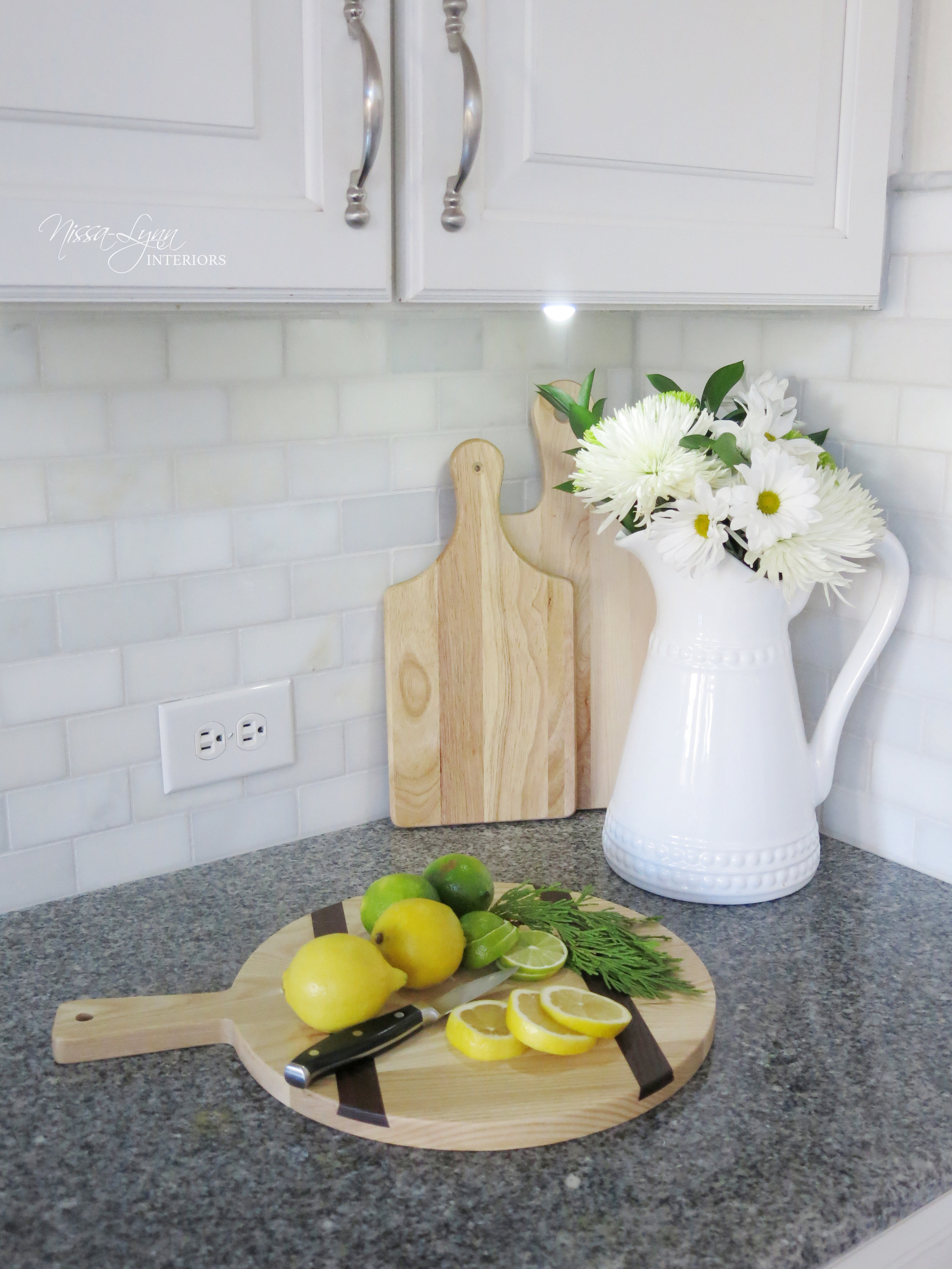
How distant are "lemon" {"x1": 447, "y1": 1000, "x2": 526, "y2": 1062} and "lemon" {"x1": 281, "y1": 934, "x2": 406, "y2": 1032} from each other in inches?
2.4

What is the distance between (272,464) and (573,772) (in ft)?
1.62

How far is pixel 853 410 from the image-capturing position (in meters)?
1.29

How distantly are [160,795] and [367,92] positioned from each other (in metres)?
0.74

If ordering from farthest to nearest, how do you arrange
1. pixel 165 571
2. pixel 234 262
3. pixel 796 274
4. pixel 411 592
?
pixel 411 592 → pixel 165 571 → pixel 796 274 → pixel 234 262

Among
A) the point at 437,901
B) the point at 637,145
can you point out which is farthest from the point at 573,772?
the point at 637,145

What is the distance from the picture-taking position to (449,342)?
137cm

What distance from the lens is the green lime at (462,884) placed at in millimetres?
1095

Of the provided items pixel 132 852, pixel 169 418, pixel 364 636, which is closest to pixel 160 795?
pixel 132 852

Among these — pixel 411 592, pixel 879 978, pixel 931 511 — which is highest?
pixel 931 511

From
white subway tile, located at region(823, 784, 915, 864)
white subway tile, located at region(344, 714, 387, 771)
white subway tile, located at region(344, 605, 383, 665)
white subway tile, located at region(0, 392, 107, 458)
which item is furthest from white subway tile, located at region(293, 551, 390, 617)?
white subway tile, located at region(823, 784, 915, 864)

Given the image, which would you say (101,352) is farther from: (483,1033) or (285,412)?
(483,1033)

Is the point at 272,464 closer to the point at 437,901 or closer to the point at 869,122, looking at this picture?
the point at 437,901

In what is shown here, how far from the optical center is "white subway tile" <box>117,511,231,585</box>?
1195mm

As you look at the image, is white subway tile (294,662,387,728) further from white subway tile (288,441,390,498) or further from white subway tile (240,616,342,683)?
white subway tile (288,441,390,498)
